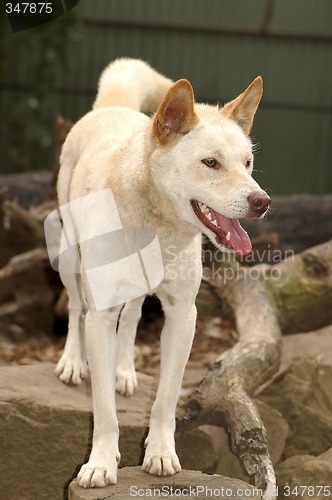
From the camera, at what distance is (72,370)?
4.49 meters

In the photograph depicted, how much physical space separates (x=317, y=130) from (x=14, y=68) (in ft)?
18.3

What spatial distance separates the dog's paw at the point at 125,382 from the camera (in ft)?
14.7

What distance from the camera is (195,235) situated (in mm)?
3568

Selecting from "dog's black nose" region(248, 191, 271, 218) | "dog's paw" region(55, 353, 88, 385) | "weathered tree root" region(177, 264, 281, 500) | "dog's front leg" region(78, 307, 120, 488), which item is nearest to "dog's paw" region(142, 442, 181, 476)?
"dog's front leg" region(78, 307, 120, 488)

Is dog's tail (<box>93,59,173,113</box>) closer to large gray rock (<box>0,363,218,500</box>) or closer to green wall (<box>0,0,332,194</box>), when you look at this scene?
large gray rock (<box>0,363,218,500</box>)

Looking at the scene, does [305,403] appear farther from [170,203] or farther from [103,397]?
[170,203]

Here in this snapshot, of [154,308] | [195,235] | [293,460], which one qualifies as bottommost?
[154,308]

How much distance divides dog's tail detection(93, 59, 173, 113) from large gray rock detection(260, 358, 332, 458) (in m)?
2.07

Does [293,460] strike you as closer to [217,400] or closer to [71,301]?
[217,400]

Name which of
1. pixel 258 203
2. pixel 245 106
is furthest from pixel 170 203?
pixel 245 106

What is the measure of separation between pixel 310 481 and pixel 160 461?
1025mm


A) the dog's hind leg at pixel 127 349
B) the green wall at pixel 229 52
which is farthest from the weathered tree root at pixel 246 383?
the green wall at pixel 229 52

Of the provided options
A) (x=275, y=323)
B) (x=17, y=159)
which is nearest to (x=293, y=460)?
(x=275, y=323)

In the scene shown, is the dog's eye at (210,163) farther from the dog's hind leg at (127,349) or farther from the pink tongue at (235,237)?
the dog's hind leg at (127,349)
